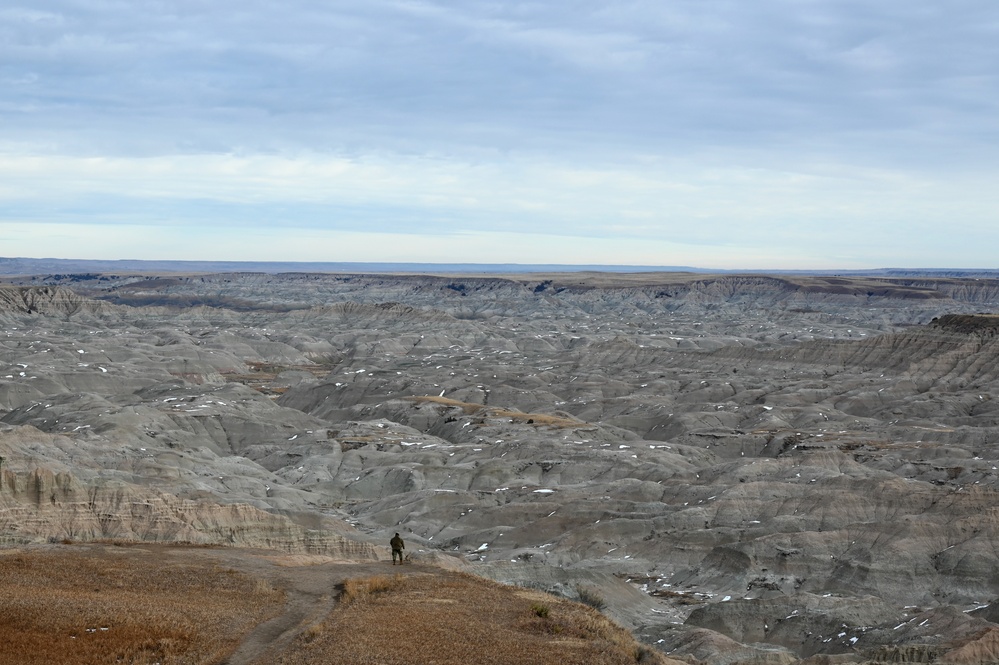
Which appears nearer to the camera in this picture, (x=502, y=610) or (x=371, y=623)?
(x=371, y=623)

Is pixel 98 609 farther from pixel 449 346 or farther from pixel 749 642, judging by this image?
pixel 449 346

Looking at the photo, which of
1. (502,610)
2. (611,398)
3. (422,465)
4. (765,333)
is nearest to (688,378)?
(611,398)

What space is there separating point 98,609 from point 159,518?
2515 cm

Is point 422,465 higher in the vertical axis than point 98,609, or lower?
lower

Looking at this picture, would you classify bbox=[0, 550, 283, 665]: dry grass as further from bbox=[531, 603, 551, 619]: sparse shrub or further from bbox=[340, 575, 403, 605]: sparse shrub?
bbox=[531, 603, 551, 619]: sparse shrub

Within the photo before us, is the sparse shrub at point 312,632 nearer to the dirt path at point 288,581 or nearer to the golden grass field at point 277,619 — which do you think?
the golden grass field at point 277,619

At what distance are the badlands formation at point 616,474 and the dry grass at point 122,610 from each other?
12.1 metres

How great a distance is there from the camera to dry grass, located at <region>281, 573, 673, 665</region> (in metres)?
19.3

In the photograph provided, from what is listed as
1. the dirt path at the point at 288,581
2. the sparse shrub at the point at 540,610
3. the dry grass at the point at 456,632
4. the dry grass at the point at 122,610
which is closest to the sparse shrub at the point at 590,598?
the dirt path at the point at 288,581

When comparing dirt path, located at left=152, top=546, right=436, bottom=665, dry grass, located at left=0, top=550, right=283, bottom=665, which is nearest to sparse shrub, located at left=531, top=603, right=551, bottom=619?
dirt path, located at left=152, top=546, right=436, bottom=665

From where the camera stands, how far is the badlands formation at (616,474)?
41438 millimetres

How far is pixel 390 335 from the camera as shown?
184m

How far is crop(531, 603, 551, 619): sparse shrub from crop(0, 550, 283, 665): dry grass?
5.73 metres

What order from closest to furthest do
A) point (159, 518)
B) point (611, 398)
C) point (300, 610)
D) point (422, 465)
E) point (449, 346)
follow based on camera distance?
point (300, 610)
point (159, 518)
point (422, 465)
point (611, 398)
point (449, 346)
